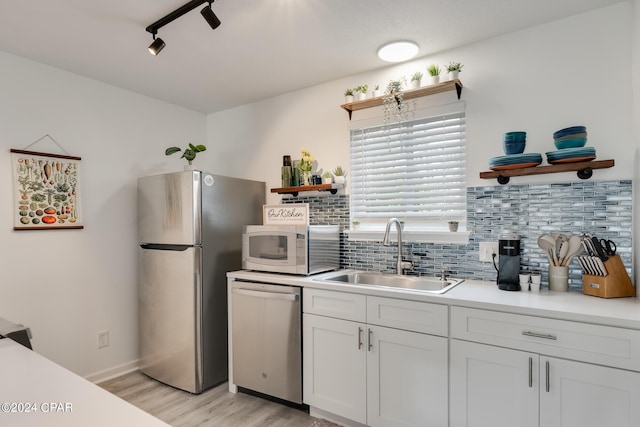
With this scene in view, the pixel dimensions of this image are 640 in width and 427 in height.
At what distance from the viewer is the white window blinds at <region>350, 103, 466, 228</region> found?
243 centimetres

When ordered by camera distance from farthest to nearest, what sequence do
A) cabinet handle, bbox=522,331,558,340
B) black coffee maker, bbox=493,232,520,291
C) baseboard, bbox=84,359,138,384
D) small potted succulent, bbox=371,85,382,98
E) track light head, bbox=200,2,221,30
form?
baseboard, bbox=84,359,138,384 < small potted succulent, bbox=371,85,382,98 < black coffee maker, bbox=493,232,520,291 < track light head, bbox=200,2,221,30 < cabinet handle, bbox=522,331,558,340

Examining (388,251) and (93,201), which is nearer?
(388,251)

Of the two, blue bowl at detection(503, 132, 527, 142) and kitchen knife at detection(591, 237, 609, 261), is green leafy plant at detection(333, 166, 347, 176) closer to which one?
blue bowl at detection(503, 132, 527, 142)

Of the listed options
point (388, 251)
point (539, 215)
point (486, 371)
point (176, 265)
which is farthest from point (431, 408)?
point (176, 265)

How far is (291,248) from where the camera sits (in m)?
2.49

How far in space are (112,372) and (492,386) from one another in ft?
9.21

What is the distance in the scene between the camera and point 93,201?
283 cm

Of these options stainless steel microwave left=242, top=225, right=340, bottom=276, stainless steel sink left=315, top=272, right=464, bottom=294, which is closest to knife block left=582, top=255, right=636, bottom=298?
stainless steel sink left=315, top=272, right=464, bottom=294

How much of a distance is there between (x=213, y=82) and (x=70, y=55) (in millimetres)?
969

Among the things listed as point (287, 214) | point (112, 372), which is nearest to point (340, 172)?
point (287, 214)

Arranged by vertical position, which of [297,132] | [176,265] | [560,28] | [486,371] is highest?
[560,28]

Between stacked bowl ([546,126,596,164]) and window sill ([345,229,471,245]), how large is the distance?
67 centimetres

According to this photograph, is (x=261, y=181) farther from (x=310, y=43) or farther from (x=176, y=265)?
(x=310, y=43)

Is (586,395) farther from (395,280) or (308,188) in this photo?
(308,188)
